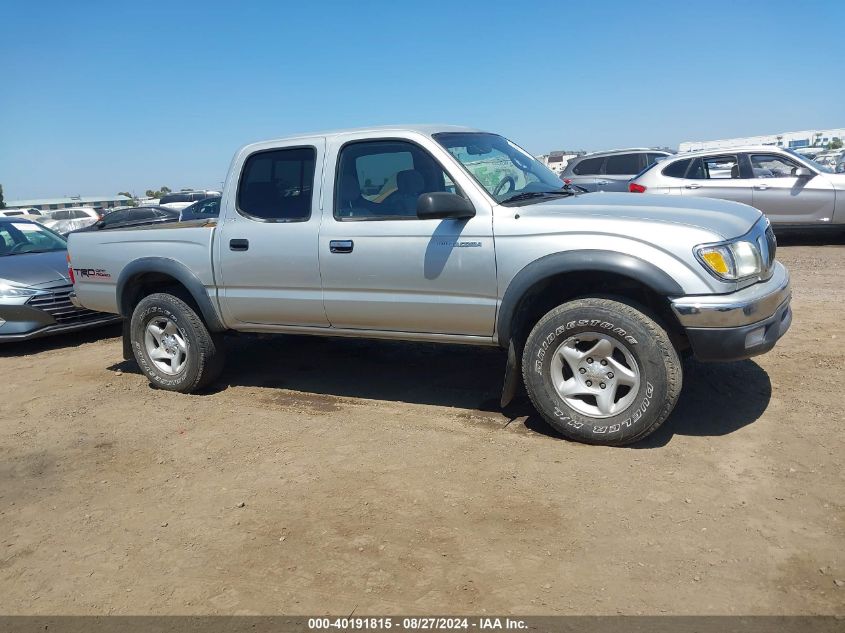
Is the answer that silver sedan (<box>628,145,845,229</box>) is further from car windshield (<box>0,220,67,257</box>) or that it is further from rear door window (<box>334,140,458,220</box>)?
car windshield (<box>0,220,67,257</box>)

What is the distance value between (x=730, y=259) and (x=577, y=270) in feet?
2.64

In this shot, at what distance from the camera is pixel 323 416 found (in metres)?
5.06

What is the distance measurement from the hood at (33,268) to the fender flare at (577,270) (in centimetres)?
582

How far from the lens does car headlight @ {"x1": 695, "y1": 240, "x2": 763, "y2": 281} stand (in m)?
3.80

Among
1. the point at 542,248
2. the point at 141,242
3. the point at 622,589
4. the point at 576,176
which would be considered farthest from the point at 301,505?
the point at 576,176

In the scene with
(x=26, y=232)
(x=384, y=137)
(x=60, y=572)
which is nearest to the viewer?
(x=60, y=572)

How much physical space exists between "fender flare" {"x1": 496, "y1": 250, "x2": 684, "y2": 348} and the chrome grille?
5.37 m

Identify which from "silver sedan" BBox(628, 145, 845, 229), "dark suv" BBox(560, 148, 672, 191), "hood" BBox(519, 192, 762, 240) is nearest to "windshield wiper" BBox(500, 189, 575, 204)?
"hood" BBox(519, 192, 762, 240)

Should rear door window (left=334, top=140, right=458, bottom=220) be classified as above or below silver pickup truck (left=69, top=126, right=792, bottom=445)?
above

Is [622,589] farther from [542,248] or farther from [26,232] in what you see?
[26,232]

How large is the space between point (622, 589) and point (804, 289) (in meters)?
6.00

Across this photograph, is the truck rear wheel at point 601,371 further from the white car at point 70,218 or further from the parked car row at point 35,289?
the white car at point 70,218

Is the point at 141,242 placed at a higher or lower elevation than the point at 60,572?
higher

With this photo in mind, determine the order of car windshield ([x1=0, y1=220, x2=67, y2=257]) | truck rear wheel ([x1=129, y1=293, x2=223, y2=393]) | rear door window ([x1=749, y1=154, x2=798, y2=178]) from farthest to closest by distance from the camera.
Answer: rear door window ([x1=749, y1=154, x2=798, y2=178]) → car windshield ([x1=0, y1=220, x2=67, y2=257]) → truck rear wheel ([x1=129, y1=293, x2=223, y2=393])
